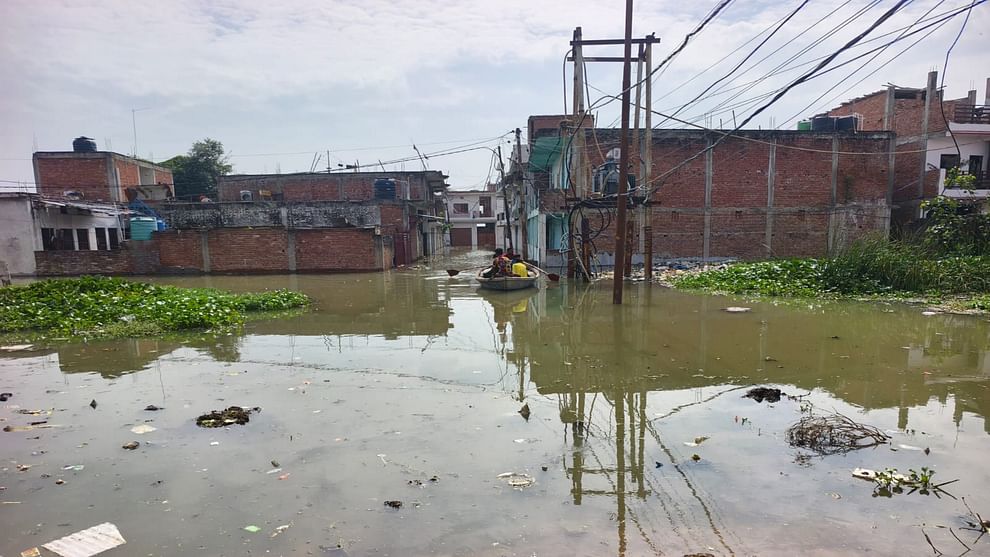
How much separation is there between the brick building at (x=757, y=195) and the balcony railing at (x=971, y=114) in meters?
4.93

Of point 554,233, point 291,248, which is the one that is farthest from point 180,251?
point 554,233

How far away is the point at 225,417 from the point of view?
5469 millimetres

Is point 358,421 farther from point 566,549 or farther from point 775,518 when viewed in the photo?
point 775,518

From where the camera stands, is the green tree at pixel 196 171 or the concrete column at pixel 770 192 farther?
the green tree at pixel 196 171

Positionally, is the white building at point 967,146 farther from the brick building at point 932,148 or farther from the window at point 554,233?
the window at point 554,233

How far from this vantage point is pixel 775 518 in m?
3.52

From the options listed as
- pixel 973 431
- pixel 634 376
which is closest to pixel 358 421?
pixel 634 376

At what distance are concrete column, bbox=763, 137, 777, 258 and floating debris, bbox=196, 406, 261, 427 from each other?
23.3 meters

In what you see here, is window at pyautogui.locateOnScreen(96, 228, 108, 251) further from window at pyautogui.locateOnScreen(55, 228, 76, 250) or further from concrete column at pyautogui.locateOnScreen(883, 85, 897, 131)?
concrete column at pyautogui.locateOnScreen(883, 85, 897, 131)

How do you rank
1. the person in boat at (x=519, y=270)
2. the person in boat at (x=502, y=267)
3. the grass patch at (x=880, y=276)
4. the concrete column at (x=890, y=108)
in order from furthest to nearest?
1. the concrete column at (x=890, y=108)
2. the person in boat at (x=519, y=270)
3. the person in boat at (x=502, y=267)
4. the grass patch at (x=880, y=276)

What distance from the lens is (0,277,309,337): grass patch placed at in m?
10.0

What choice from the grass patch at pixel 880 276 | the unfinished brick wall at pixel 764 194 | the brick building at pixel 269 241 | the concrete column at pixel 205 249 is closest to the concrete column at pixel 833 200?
the unfinished brick wall at pixel 764 194

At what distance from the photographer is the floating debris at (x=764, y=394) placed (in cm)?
588

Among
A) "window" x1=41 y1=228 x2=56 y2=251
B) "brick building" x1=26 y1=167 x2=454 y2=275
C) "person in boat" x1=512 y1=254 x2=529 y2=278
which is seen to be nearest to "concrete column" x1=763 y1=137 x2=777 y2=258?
"person in boat" x1=512 y1=254 x2=529 y2=278
